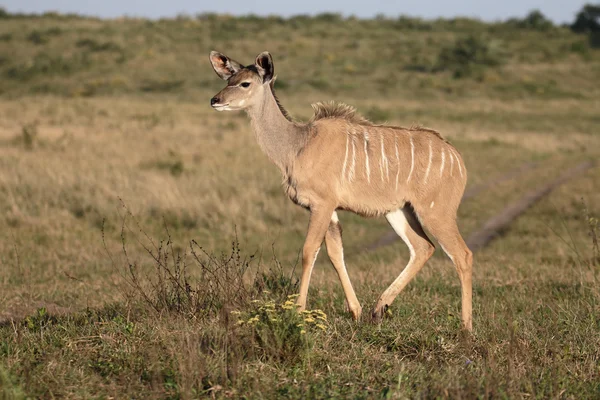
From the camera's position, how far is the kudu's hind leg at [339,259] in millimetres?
7328

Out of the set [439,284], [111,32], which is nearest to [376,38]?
[111,32]

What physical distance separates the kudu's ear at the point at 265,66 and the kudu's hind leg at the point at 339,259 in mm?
1455

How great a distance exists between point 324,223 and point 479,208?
1064 centimetres

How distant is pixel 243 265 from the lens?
682 cm

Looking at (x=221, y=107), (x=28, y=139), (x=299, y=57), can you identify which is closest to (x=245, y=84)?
(x=221, y=107)

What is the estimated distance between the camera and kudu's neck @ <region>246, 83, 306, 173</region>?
7629 millimetres

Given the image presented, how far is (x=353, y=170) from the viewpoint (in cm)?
747

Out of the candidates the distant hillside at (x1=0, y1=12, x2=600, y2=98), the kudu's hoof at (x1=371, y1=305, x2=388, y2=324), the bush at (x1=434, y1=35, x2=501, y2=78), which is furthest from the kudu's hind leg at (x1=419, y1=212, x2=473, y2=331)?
the bush at (x1=434, y1=35, x2=501, y2=78)

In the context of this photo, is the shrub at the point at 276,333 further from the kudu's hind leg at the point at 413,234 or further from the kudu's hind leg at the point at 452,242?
the kudu's hind leg at the point at 413,234

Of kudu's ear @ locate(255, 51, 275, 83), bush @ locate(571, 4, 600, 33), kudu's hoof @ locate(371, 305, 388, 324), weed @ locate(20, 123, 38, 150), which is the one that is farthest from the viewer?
bush @ locate(571, 4, 600, 33)

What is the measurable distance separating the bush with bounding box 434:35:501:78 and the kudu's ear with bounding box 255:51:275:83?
42545mm

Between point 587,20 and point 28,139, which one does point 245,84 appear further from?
point 587,20

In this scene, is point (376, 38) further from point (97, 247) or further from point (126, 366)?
point (126, 366)

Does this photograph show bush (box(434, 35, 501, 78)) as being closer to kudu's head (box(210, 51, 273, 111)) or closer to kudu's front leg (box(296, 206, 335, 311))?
kudu's head (box(210, 51, 273, 111))
